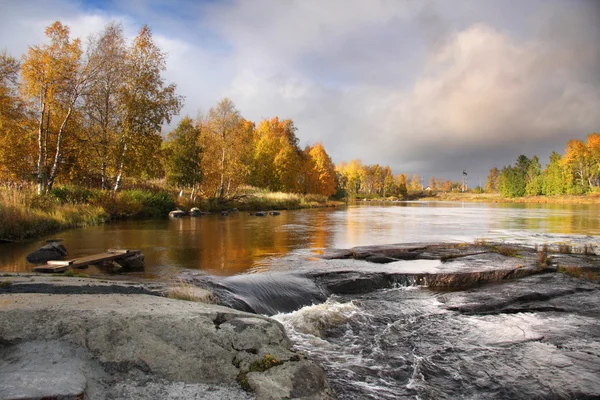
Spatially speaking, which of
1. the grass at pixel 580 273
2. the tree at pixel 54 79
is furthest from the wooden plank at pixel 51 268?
the tree at pixel 54 79

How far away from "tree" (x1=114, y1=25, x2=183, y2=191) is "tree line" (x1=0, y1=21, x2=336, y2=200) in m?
0.07

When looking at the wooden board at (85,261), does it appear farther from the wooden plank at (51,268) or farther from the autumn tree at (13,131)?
the autumn tree at (13,131)

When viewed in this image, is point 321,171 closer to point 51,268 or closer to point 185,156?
point 185,156

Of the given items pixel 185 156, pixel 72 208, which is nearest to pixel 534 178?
pixel 185 156

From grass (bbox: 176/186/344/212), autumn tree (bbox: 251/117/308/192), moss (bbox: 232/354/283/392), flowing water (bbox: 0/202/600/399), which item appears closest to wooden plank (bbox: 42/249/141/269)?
flowing water (bbox: 0/202/600/399)

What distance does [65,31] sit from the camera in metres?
25.8

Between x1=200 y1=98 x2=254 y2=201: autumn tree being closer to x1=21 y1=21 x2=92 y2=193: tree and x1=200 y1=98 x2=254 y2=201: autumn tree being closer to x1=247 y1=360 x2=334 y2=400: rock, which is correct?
x1=21 y1=21 x2=92 y2=193: tree

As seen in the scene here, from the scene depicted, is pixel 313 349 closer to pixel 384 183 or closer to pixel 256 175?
pixel 256 175

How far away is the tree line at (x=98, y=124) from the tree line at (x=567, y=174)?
91.3 meters

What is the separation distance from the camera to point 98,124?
2925 cm

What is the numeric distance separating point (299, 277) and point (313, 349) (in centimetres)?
387

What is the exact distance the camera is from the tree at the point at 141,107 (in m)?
29.3

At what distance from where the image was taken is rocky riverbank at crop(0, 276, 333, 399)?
338 centimetres

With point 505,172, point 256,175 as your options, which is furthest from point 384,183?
point 256,175
